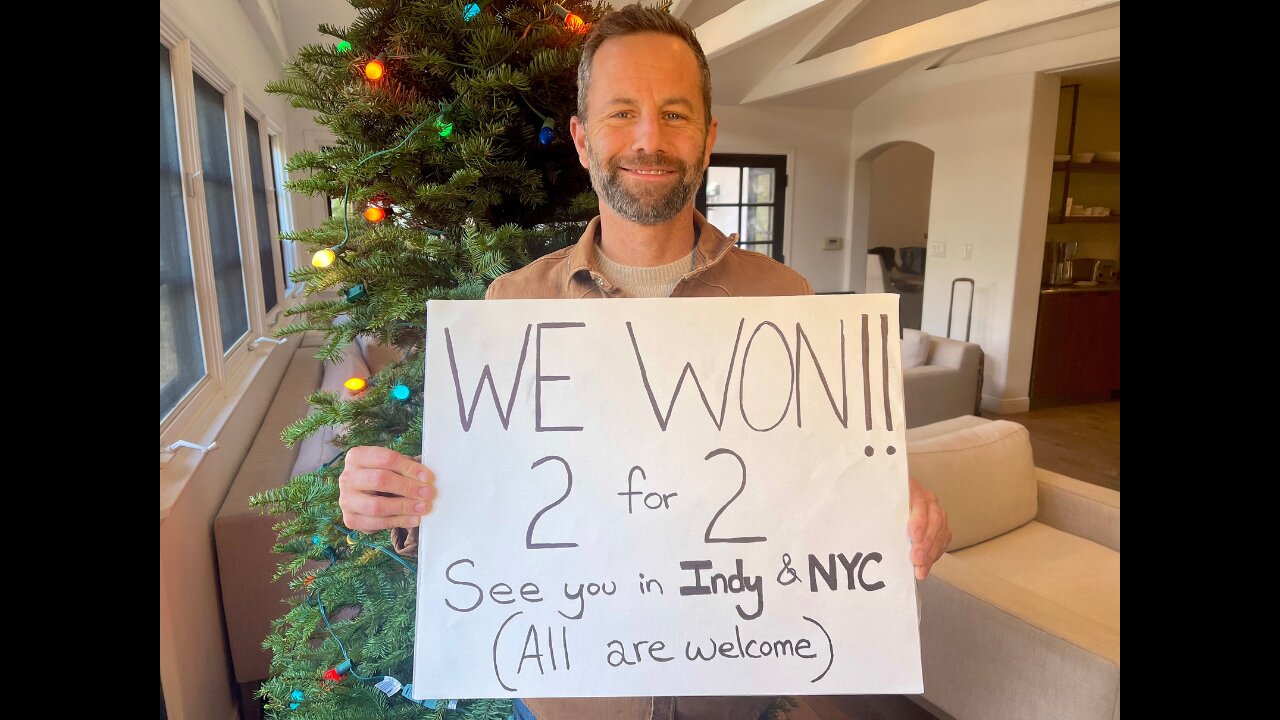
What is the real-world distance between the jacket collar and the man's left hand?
0.44m

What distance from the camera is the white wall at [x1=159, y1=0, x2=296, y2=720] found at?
1420 mm

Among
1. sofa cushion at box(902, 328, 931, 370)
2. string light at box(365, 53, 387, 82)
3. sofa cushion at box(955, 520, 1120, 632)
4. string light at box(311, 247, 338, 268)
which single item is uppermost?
string light at box(365, 53, 387, 82)

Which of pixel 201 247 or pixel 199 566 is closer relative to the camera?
pixel 199 566

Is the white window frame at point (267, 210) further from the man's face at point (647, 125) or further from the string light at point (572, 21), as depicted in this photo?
the man's face at point (647, 125)

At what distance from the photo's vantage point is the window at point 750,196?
22.5 ft

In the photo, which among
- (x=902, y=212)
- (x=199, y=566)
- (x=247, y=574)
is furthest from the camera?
(x=902, y=212)

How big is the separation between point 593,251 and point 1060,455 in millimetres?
4276

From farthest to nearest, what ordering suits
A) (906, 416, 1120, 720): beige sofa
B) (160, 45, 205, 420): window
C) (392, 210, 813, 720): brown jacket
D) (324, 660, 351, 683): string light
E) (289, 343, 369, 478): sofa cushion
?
(289, 343, 369, 478): sofa cushion → (160, 45, 205, 420): window → (906, 416, 1120, 720): beige sofa → (324, 660, 351, 683): string light → (392, 210, 813, 720): brown jacket

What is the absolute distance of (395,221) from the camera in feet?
4.18

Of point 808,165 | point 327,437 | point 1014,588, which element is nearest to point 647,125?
point 1014,588

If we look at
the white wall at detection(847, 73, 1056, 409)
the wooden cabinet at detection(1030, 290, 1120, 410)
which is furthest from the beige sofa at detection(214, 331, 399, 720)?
the wooden cabinet at detection(1030, 290, 1120, 410)

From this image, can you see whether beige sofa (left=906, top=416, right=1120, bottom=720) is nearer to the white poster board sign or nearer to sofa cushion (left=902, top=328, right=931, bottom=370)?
the white poster board sign

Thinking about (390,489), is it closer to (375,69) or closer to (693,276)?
(693,276)

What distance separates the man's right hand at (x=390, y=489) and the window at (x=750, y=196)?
20.7ft
